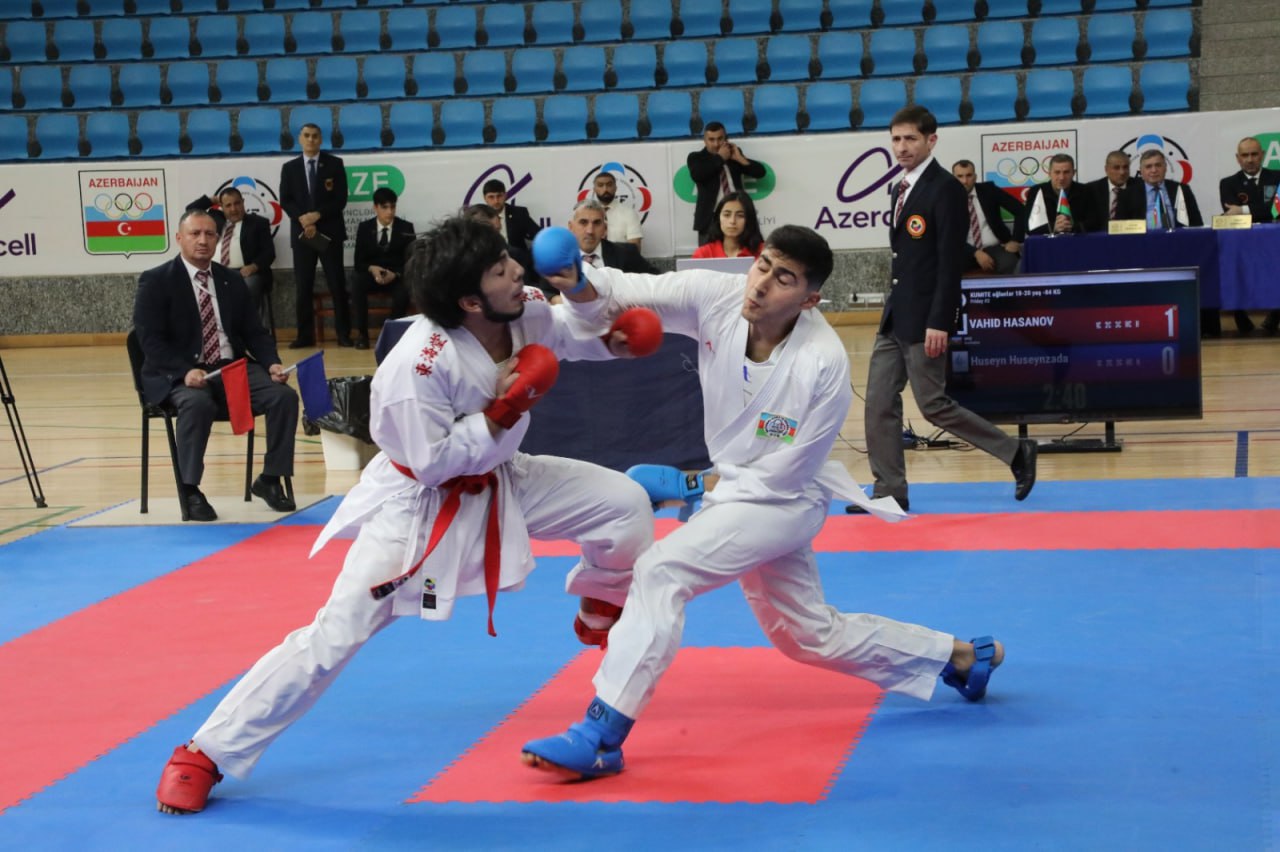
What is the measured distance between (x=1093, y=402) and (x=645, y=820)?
5695mm

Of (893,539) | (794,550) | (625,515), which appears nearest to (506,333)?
(625,515)

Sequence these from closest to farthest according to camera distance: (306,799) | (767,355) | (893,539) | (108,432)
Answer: (306,799)
(767,355)
(893,539)
(108,432)

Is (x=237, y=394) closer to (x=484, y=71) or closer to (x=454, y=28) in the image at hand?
(x=484, y=71)

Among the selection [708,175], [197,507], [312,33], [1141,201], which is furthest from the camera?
[312,33]

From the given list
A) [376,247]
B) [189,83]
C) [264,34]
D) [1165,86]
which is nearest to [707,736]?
[376,247]

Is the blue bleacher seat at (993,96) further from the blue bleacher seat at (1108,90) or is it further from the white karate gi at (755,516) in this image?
the white karate gi at (755,516)

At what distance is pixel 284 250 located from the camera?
15.7 meters

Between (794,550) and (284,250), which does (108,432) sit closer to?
(284,250)

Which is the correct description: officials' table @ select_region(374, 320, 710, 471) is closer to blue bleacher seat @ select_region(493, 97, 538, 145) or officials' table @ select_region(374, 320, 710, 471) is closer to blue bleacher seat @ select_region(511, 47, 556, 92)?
blue bleacher seat @ select_region(493, 97, 538, 145)

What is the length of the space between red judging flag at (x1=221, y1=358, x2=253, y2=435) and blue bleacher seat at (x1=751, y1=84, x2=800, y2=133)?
968 centimetres

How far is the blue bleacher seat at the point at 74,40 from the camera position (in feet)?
58.1

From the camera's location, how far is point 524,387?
3.62 metres

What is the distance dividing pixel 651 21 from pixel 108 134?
6.36 metres

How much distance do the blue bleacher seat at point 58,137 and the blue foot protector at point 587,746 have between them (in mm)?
15046
